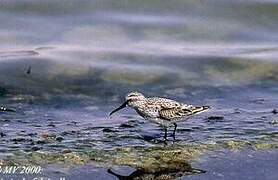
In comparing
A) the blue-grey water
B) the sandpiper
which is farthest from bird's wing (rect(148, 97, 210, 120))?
the blue-grey water

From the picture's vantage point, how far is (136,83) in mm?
11781

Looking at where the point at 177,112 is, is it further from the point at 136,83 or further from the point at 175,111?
the point at 136,83

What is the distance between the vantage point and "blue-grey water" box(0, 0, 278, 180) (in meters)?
8.26

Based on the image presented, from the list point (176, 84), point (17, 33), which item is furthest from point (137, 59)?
point (17, 33)

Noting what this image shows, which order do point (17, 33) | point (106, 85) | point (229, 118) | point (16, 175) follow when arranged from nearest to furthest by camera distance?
1. point (16, 175)
2. point (229, 118)
3. point (106, 85)
4. point (17, 33)

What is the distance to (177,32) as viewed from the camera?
46.4 feet

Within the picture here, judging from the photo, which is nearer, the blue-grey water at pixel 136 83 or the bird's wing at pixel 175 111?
the blue-grey water at pixel 136 83

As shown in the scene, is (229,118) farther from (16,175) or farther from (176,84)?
(16,175)

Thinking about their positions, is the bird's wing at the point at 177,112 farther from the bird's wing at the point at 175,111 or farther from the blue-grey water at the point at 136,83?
the blue-grey water at the point at 136,83

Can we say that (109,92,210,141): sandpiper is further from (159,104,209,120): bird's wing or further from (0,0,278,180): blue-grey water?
(0,0,278,180): blue-grey water

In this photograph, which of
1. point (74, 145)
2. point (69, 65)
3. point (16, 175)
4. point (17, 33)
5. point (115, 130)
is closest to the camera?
point (16, 175)

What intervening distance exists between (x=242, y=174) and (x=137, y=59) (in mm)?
Answer: 5321

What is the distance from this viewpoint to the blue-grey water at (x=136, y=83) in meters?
8.26

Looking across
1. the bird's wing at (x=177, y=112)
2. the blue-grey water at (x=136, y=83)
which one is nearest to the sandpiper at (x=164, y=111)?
the bird's wing at (x=177, y=112)
